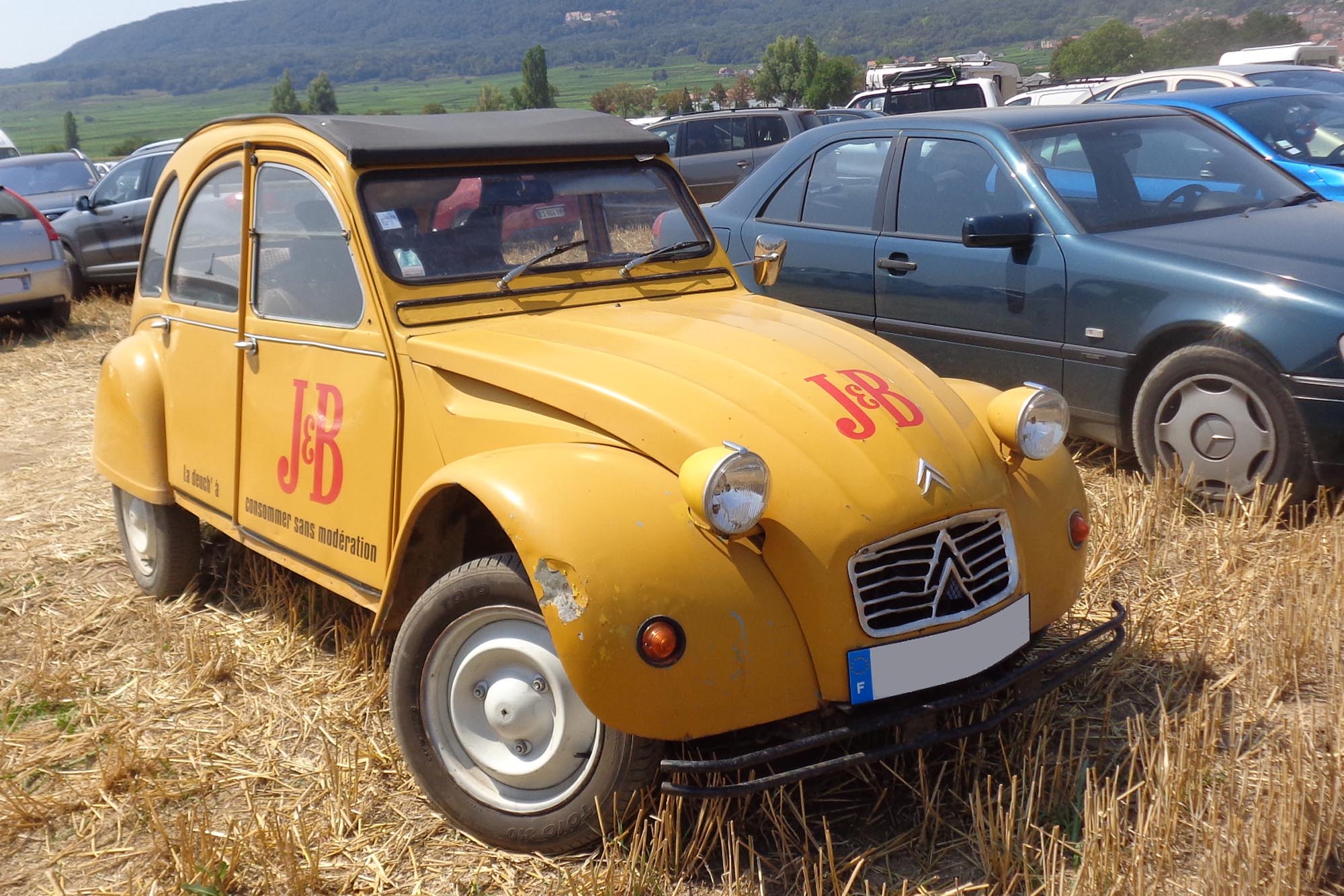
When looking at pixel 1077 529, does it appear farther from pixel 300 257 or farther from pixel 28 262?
pixel 28 262

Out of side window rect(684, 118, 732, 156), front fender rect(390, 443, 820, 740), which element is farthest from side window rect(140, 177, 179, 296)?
side window rect(684, 118, 732, 156)

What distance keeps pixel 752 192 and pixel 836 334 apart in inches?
149

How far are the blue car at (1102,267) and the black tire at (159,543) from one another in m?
2.25

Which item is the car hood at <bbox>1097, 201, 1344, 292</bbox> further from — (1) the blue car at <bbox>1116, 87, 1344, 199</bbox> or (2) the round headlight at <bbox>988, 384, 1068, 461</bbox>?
(2) the round headlight at <bbox>988, 384, 1068, 461</bbox>

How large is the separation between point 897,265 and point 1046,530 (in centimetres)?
325

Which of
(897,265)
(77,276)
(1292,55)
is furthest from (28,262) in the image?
(1292,55)

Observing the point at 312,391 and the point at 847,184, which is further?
the point at 847,184

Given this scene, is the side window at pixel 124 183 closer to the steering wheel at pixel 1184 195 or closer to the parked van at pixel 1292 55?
the steering wheel at pixel 1184 195

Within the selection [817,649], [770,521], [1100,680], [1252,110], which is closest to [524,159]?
[770,521]

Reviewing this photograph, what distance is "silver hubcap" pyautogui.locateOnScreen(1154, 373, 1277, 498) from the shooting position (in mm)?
4922

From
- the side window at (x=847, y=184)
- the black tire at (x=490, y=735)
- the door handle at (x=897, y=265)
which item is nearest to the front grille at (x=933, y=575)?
the black tire at (x=490, y=735)

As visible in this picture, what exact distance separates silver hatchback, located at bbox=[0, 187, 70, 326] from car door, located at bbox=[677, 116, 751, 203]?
8.52 m

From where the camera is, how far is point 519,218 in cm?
393

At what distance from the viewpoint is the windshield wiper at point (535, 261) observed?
12.5ft
